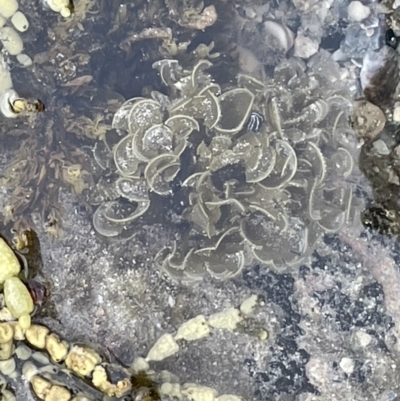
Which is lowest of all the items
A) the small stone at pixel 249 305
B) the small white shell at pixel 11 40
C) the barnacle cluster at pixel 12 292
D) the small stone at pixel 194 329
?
the small stone at pixel 194 329

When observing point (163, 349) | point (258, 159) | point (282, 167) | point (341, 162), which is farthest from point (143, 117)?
point (163, 349)

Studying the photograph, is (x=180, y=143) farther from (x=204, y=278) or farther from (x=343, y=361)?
(x=343, y=361)

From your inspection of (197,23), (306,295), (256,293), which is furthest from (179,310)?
(197,23)

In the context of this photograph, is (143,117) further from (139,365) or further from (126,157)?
(139,365)

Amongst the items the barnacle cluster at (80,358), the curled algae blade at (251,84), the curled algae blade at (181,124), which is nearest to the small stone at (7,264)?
the barnacle cluster at (80,358)

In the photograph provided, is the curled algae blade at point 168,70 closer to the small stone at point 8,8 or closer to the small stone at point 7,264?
the small stone at point 8,8

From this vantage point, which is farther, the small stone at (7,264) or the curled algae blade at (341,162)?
the curled algae blade at (341,162)
